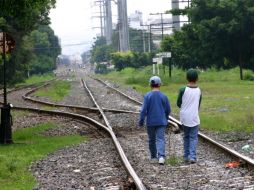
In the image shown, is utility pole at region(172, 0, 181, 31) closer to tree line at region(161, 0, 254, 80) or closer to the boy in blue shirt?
tree line at region(161, 0, 254, 80)

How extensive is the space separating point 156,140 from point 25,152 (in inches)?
157

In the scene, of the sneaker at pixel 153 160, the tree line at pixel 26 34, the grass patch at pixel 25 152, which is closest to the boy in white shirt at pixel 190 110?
the sneaker at pixel 153 160

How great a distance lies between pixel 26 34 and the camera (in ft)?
187

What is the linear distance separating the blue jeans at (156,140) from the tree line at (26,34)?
20.8ft

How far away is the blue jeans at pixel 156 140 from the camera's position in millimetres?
11281

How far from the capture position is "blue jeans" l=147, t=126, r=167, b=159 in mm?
11281

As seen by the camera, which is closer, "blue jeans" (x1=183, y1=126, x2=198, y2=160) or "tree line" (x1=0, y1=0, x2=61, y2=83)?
"blue jeans" (x1=183, y1=126, x2=198, y2=160)

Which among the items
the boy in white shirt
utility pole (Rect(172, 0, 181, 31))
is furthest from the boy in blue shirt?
utility pole (Rect(172, 0, 181, 31))

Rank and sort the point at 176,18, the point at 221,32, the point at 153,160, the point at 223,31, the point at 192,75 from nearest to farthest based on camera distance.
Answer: the point at 192,75
the point at 153,160
the point at 223,31
the point at 221,32
the point at 176,18

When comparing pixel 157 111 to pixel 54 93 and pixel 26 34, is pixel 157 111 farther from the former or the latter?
pixel 26 34

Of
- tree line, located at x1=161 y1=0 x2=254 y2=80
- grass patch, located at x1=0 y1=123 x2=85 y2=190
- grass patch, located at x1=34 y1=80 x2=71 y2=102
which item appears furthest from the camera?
tree line, located at x1=161 y1=0 x2=254 y2=80

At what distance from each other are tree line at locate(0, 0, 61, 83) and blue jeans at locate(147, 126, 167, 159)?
633cm

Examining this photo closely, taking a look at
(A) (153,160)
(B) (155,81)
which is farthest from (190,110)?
(A) (153,160)

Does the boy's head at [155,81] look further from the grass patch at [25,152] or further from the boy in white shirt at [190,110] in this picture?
the grass patch at [25,152]
